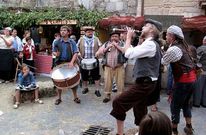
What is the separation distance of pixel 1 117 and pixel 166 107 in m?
3.44

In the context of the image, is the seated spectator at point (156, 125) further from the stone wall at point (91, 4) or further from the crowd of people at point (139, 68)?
the stone wall at point (91, 4)

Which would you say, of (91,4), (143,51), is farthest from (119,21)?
(143,51)

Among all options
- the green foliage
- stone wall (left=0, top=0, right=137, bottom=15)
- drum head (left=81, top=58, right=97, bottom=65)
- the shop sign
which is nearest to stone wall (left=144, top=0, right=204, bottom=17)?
stone wall (left=0, top=0, right=137, bottom=15)

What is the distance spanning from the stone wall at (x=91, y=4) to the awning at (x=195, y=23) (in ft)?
8.87

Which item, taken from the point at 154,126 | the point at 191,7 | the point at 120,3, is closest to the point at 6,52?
the point at 120,3

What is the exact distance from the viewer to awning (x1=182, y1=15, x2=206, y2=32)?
430 inches

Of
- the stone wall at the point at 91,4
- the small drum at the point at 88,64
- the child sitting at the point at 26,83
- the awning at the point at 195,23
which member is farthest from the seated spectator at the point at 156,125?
the stone wall at the point at 91,4

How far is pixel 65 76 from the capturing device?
7629mm

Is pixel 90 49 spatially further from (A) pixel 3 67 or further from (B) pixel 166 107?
(A) pixel 3 67

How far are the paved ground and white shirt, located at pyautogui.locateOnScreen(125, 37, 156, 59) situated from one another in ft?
5.78

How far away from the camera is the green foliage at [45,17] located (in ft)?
41.5

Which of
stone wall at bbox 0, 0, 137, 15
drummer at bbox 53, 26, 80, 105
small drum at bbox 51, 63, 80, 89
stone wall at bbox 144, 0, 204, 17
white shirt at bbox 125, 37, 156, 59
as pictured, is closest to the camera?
white shirt at bbox 125, 37, 156, 59

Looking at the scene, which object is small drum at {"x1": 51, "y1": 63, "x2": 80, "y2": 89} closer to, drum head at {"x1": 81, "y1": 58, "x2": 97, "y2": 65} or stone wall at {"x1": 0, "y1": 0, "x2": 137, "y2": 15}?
drum head at {"x1": 81, "y1": 58, "x2": 97, "y2": 65}

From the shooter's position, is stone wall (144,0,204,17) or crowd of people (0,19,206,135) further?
stone wall (144,0,204,17)
